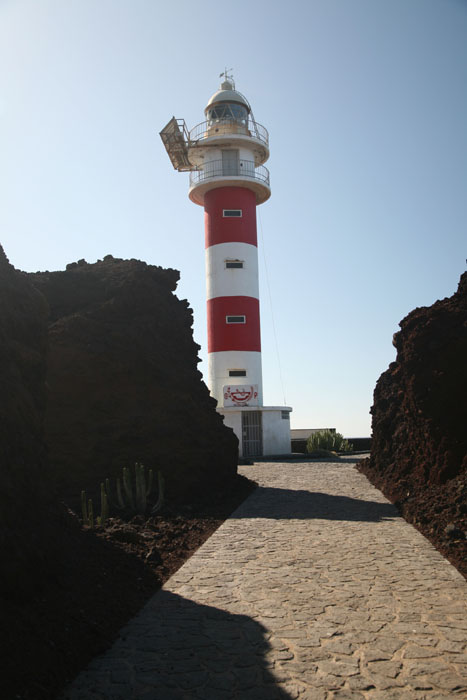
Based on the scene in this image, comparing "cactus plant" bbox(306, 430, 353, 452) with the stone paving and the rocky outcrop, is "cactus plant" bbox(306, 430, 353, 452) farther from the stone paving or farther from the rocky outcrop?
the rocky outcrop

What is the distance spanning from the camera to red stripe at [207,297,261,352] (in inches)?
1085

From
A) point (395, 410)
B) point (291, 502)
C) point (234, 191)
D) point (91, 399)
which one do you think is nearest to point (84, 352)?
point (91, 399)

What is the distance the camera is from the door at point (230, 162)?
1147 inches

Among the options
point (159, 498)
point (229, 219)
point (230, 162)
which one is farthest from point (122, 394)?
point (230, 162)

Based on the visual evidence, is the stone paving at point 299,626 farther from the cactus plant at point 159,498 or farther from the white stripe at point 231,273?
the white stripe at point 231,273

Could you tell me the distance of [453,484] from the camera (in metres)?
10.4

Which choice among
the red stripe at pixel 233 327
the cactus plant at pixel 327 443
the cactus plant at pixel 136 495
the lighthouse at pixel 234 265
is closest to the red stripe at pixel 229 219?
the lighthouse at pixel 234 265

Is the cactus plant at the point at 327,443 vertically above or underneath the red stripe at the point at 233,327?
underneath

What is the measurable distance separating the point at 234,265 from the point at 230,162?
513cm

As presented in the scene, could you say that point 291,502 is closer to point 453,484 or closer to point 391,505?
point 391,505

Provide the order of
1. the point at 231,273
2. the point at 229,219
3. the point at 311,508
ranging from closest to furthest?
1. the point at 311,508
2. the point at 231,273
3. the point at 229,219

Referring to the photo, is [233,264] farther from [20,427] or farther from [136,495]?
[20,427]

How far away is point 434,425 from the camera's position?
39.0 ft

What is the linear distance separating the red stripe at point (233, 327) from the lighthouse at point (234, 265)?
0.14 ft
